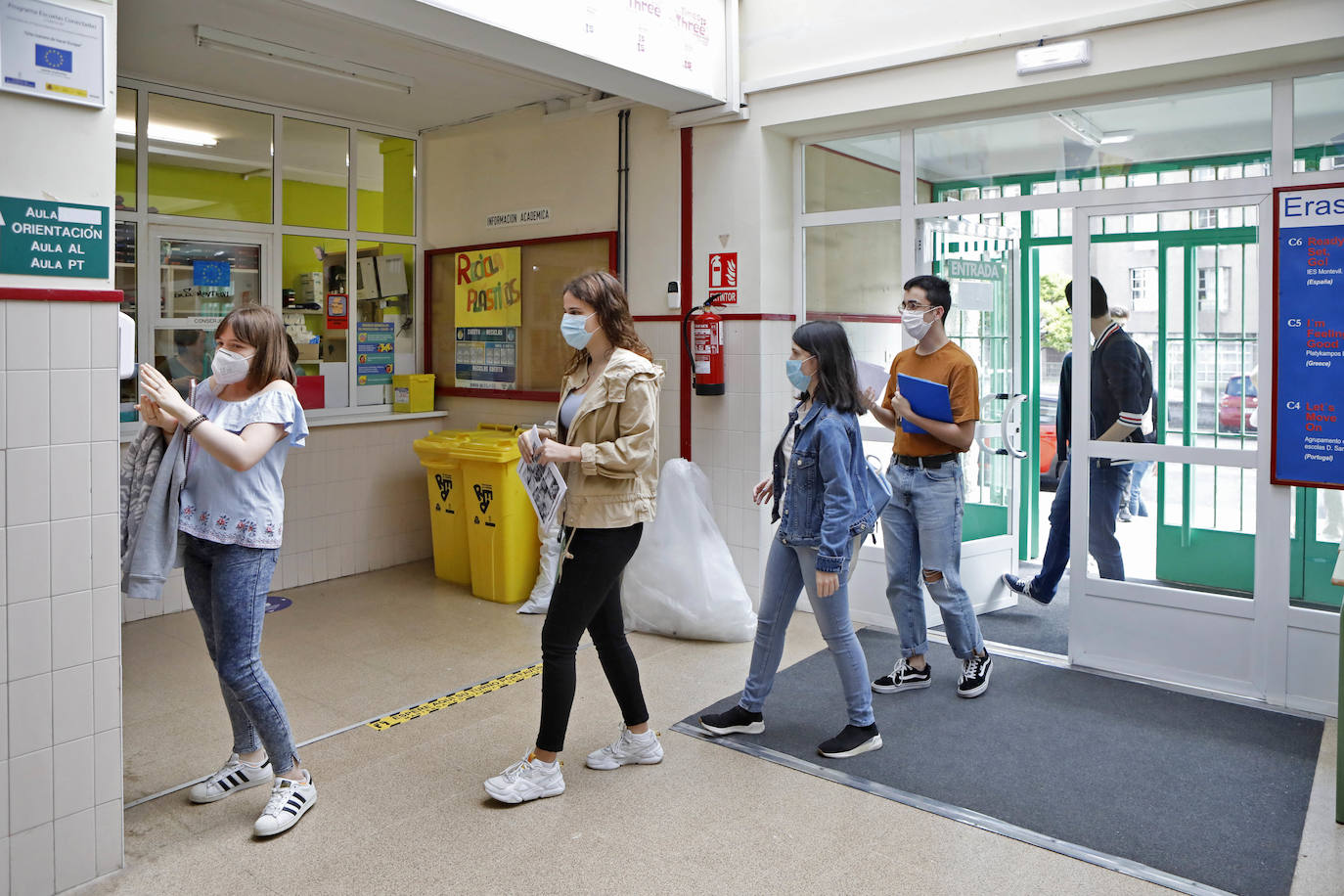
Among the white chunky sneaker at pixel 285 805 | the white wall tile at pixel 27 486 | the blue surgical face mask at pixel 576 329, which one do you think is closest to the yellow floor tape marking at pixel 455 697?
the white chunky sneaker at pixel 285 805

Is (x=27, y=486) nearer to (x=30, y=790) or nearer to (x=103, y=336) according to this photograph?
(x=103, y=336)

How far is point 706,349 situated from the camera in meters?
5.16

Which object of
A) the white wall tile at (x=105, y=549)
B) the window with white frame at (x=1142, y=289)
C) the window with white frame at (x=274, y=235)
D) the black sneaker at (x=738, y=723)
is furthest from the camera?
the window with white frame at (x=274, y=235)

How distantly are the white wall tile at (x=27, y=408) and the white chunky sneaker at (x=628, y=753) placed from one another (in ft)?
6.17

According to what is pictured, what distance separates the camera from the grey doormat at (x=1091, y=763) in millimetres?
2826

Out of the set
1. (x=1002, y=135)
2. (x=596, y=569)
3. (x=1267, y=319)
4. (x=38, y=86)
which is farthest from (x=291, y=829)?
(x=1002, y=135)

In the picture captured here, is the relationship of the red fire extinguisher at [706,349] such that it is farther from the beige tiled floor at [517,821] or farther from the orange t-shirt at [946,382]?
the beige tiled floor at [517,821]

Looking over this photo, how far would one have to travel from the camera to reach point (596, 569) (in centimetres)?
296

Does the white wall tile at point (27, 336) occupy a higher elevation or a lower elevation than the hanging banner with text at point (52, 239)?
lower

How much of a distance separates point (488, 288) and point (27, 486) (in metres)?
4.04

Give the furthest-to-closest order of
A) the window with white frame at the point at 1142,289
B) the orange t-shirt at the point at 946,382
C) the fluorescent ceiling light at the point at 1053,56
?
the window with white frame at the point at 1142,289, the fluorescent ceiling light at the point at 1053,56, the orange t-shirt at the point at 946,382

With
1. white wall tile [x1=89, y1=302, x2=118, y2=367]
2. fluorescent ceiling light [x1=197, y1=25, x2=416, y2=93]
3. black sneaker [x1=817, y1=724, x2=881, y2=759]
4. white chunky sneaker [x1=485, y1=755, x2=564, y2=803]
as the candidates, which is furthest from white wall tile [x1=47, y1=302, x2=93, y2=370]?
fluorescent ceiling light [x1=197, y1=25, x2=416, y2=93]

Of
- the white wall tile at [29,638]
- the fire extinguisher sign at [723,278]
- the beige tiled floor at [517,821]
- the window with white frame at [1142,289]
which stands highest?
the fire extinguisher sign at [723,278]

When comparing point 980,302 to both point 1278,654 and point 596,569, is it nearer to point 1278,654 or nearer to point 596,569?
point 1278,654
